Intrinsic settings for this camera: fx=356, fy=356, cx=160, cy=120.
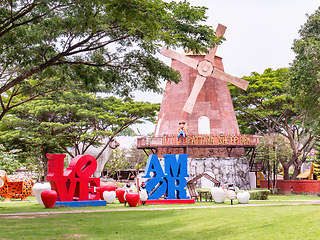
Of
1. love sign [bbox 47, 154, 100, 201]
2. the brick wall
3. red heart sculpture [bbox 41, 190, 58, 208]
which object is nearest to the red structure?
the brick wall

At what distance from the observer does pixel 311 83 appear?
1884cm

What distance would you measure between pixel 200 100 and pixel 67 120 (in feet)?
38.2

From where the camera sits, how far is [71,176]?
15961 millimetres

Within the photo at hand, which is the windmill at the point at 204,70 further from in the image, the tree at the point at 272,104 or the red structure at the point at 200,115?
the tree at the point at 272,104

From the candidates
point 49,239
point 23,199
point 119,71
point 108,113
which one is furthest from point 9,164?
point 49,239

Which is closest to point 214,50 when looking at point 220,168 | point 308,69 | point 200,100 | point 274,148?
point 200,100

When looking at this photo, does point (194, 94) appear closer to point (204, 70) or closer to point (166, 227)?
point (204, 70)

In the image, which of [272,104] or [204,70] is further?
[272,104]

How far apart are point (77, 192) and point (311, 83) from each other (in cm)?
1322

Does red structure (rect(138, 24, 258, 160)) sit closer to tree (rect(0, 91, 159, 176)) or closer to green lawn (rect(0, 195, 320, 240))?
tree (rect(0, 91, 159, 176))

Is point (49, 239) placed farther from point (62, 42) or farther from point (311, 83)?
point (311, 83)

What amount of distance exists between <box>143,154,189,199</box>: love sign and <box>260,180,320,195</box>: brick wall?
1732 centimetres

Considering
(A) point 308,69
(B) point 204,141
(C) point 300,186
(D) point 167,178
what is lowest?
(C) point 300,186

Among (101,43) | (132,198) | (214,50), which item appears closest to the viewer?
(101,43)
